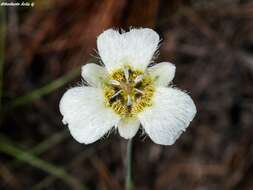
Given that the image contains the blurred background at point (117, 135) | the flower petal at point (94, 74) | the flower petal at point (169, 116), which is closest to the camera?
the flower petal at point (169, 116)

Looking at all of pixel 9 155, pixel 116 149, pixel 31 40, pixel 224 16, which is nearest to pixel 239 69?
pixel 224 16

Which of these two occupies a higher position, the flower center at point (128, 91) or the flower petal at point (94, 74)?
the flower petal at point (94, 74)

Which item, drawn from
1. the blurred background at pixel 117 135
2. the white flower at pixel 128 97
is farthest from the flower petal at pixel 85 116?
the blurred background at pixel 117 135

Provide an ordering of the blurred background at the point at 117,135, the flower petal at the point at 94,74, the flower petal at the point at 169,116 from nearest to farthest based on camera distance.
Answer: the flower petal at the point at 169,116, the flower petal at the point at 94,74, the blurred background at the point at 117,135

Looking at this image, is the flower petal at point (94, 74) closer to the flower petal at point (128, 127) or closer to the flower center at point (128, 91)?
the flower center at point (128, 91)

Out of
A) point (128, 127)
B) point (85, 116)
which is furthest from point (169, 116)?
point (85, 116)

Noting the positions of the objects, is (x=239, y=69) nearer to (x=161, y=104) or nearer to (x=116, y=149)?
(x=116, y=149)

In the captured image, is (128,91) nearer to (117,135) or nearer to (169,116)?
(169,116)
